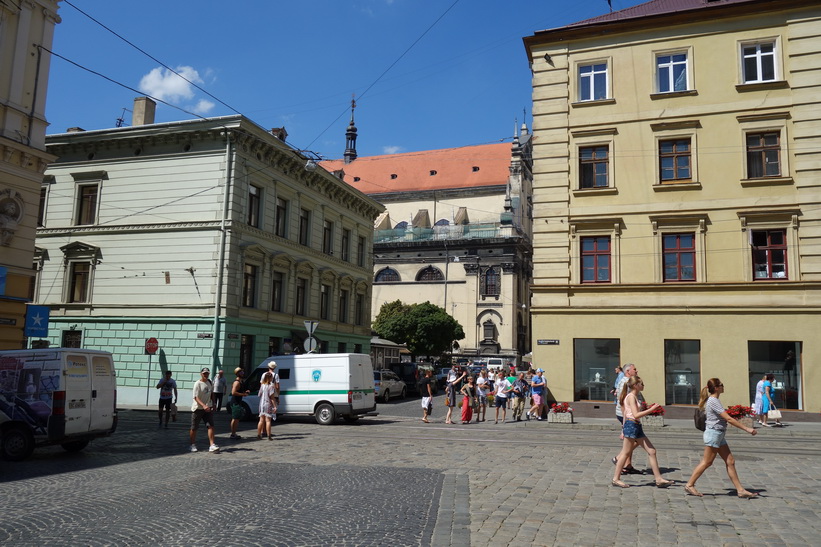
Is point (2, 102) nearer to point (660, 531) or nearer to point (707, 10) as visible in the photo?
point (660, 531)

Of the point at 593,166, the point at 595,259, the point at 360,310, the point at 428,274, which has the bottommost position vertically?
the point at 360,310

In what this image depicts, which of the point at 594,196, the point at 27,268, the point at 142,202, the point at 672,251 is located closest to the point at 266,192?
the point at 142,202

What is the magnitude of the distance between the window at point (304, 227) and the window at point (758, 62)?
64.5 ft

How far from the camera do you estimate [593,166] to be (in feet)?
79.4

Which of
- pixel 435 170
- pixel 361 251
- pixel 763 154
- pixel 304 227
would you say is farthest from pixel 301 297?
pixel 435 170

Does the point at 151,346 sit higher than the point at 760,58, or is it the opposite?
the point at 760,58

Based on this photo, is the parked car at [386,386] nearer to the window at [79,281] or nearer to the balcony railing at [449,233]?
the window at [79,281]

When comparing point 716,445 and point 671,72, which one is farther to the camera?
point 671,72

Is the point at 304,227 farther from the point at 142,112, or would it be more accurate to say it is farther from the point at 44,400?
the point at 44,400

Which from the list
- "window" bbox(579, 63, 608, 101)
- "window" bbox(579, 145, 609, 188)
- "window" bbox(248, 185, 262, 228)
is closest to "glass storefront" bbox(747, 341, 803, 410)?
"window" bbox(579, 145, 609, 188)

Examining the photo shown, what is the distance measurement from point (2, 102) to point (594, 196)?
59.2 ft

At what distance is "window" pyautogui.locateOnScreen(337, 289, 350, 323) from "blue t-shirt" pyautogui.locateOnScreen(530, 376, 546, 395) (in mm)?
17489

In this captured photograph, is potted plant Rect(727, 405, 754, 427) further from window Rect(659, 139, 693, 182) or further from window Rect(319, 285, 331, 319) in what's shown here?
window Rect(319, 285, 331, 319)

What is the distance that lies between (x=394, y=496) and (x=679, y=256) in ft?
55.2
